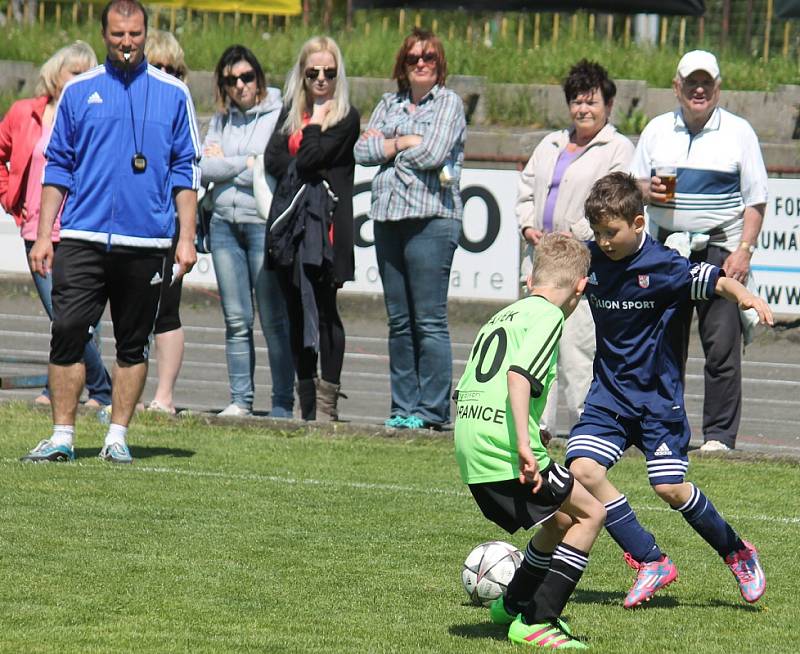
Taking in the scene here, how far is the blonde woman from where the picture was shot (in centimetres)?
1004

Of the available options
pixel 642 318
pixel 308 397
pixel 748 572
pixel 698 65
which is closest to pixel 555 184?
pixel 698 65

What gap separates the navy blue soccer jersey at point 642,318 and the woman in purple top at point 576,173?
3.05 meters

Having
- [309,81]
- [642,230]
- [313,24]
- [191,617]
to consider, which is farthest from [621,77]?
[191,617]

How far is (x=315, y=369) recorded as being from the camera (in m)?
10.2

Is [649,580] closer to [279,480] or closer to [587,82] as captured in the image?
[279,480]

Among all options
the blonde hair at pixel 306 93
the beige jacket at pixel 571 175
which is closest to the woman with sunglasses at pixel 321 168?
the blonde hair at pixel 306 93

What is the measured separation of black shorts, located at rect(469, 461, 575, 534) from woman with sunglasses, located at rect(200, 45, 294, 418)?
4955mm

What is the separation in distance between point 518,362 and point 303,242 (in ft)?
15.1

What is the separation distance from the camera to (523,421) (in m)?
5.28

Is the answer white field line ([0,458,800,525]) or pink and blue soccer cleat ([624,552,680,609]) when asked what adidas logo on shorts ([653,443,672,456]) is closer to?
pink and blue soccer cleat ([624,552,680,609])

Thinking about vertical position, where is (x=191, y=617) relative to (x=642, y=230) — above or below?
below

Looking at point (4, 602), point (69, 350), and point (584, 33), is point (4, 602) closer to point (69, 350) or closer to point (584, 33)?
point (69, 350)

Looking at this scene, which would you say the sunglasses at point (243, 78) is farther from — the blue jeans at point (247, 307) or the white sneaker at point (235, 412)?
the white sneaker at point (235, 412)

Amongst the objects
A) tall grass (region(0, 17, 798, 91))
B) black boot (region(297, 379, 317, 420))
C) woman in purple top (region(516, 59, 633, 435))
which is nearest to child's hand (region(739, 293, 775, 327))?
woman in purple top (region(516, 59, 633, 435))
